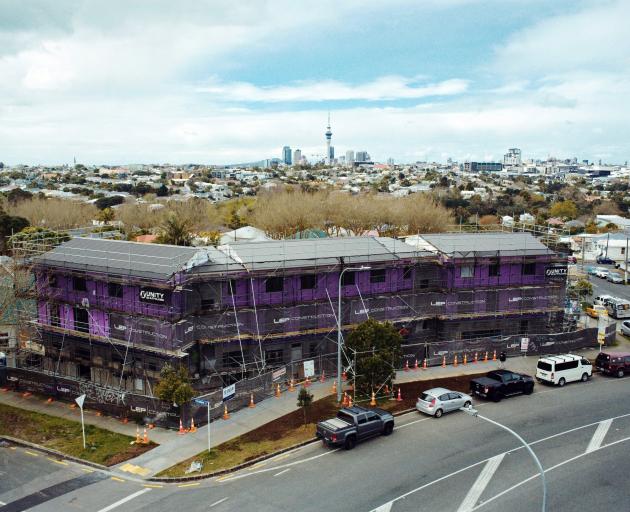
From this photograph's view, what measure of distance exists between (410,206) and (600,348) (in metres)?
42.8

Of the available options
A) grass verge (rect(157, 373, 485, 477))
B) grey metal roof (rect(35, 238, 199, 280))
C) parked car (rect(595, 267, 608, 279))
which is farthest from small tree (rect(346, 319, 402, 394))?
parked car (rect(595, 267, 608, 279))

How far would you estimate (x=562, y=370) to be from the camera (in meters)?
32.2

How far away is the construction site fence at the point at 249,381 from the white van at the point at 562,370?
379 cm

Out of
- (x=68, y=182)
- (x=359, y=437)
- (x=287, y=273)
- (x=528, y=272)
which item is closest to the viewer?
(x=359, y=437)

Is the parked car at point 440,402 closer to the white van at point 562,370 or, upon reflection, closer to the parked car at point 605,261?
the white van at point 562,370

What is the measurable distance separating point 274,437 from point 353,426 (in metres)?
3.69

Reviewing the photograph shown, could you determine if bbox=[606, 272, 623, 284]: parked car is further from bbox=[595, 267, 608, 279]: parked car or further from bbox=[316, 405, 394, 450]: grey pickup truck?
bbox=[316, 405, 394, 450]: grey pickup truck

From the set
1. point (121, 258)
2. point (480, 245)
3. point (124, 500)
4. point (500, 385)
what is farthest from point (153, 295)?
point (480, 245)

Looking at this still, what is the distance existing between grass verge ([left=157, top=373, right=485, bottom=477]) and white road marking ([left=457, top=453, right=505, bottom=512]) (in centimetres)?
639

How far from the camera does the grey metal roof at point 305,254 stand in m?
32.8

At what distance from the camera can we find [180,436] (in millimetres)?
25656

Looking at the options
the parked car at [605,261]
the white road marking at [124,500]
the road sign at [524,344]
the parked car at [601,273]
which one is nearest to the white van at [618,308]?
the parked car at [601,273]

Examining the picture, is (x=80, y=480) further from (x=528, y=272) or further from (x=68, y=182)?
(x=68, y=182)

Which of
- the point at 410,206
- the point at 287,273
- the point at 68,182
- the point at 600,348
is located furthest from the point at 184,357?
the point at 68,182
